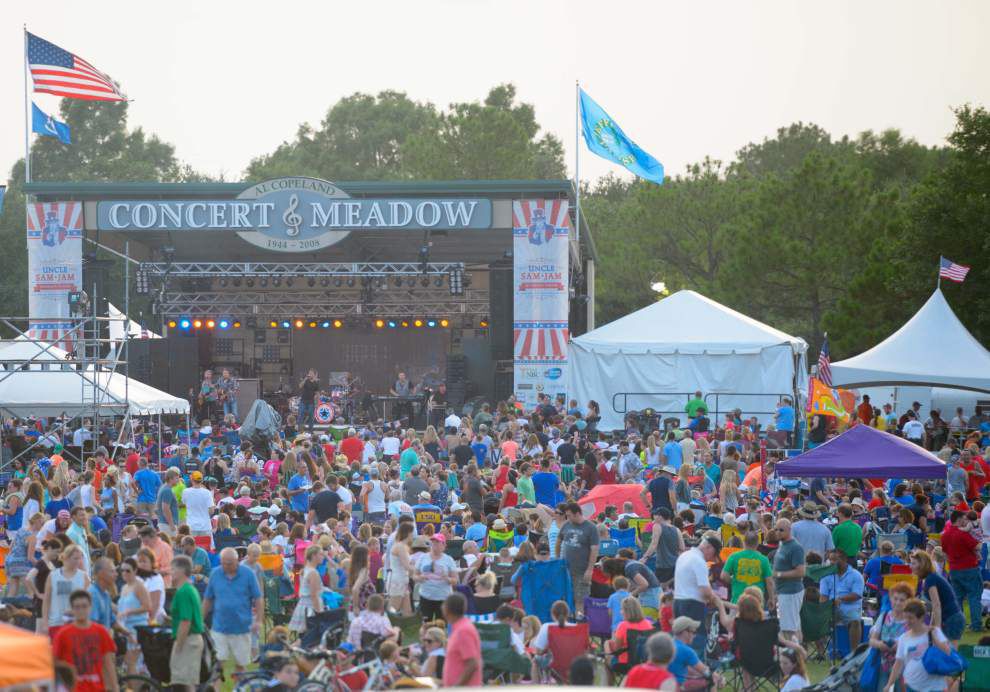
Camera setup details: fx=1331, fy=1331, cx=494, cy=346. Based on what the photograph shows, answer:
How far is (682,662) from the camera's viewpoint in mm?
9016

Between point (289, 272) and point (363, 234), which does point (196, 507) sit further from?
point (363, 234)

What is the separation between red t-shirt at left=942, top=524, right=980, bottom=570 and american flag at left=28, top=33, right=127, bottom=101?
2039 cm

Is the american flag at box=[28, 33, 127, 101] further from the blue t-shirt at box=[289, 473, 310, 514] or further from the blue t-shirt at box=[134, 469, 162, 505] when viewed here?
the blue t-shirt at box=[289, 473, 310, 514]

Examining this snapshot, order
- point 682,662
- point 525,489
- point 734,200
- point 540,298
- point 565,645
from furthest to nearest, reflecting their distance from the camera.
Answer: point 734,200 < point 540,298 < point 525,489 < point 565,645 < point 682,662

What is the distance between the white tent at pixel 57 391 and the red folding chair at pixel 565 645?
40.1 feet

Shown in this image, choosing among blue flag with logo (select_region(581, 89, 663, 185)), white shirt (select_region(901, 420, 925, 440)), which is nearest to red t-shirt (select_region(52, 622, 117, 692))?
white shirt (select_region(901, 420, 925, 440))

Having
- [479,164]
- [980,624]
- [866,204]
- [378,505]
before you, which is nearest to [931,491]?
[980,624]

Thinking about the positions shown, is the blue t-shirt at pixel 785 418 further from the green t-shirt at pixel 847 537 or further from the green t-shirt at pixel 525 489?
the green t-shirt at pixel 847 537

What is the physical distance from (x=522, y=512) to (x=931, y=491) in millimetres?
7922

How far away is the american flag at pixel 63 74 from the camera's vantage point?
2802 cm

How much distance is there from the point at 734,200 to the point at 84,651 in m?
42.1

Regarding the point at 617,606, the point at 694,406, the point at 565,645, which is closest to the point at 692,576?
the point at 617,606

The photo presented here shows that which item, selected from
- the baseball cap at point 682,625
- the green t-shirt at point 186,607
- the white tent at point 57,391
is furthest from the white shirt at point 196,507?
the baseball cap at point 682,625

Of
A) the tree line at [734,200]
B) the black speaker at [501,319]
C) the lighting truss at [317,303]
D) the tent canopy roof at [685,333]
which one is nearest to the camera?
the tent canopy roof at [685,333]
